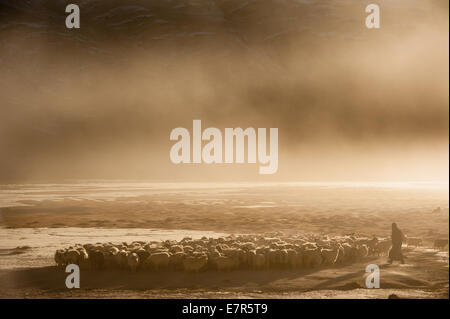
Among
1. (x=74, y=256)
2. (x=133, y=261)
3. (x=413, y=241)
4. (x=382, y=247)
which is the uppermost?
(x=74, y=256)

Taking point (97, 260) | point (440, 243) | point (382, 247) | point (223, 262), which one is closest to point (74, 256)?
point (97, 260)

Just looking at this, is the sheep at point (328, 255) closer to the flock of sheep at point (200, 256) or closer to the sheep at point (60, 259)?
the flock of sheep at point (200, 256)

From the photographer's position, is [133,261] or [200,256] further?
[200,256]

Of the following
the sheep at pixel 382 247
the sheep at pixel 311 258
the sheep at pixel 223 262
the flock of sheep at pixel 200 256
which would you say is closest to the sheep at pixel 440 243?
the sheep at pixel 382 247

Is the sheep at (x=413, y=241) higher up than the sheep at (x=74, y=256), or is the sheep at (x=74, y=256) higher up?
the sheep at (x=74, y=256)

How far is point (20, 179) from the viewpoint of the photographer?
335 ft

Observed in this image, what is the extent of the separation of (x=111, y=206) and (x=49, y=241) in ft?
93.3

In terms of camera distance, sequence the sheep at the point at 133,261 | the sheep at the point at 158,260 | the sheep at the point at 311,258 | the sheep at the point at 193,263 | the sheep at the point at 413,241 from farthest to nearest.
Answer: the sheep at the point at 413,241 < the sheep at the point at 311,258 < the sheep at the point at 158,260 < the sheep at the point at 133,261 < the sheep at the point at 193,263

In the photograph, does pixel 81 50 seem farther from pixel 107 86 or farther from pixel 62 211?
pixel 62 211

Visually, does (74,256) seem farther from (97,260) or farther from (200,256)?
(200,256)

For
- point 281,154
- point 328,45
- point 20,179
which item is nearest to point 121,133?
point 20,179

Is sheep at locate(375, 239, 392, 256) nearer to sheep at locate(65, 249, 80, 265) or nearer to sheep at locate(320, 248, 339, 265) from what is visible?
sheep at locate(320, 248, 339, 265)

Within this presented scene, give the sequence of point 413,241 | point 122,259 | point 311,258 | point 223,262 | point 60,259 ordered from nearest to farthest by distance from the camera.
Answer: point 223,262 < point 122,259 < point 60,259 < point 311,258 < point 413,241

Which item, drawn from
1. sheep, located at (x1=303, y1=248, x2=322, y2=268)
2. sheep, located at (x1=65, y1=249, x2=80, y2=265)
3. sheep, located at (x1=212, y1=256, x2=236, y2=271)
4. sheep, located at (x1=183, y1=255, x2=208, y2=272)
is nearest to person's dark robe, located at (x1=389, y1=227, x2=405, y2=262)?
sheep, located at (x1=303, y1=248, x2=322, y2=268)
